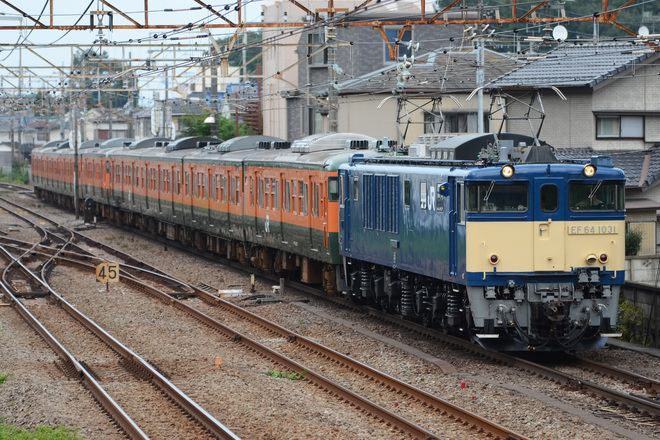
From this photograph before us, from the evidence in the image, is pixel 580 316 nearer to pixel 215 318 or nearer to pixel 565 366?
pixel 565 366

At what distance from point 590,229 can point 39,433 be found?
7.22 meters

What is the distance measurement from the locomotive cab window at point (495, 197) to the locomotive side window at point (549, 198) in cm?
22

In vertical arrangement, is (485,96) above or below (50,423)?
above

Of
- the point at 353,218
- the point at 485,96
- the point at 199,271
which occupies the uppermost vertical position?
the point at 485,96

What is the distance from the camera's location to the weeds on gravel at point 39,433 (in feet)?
34.3

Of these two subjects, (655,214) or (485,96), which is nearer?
(655,214)

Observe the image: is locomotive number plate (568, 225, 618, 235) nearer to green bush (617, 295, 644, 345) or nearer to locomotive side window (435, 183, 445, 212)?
locomotive side window (435, 183, 445, 212)

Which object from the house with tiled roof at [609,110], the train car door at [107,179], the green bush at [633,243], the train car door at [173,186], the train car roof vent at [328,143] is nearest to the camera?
the green bush at [633,243]

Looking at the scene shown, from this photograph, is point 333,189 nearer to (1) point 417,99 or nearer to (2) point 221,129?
(1) point 417,99

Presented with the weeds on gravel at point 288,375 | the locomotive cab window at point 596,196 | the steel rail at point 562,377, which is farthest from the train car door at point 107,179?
the locomotive cab window at point 596,196

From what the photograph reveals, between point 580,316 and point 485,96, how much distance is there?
24263 millimetres

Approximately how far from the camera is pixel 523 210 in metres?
13.8

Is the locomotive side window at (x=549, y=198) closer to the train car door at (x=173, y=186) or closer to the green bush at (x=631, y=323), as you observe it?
the green bush at (x=631, y=323)

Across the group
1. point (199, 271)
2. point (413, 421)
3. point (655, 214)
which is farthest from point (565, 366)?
point (199, 271)
